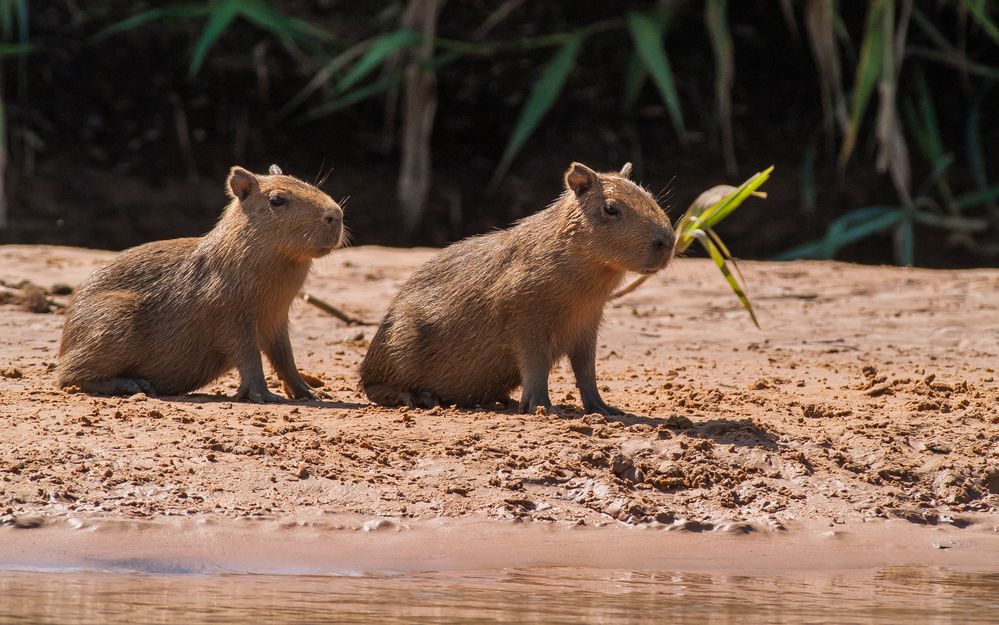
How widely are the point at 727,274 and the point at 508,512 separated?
189 centimetres

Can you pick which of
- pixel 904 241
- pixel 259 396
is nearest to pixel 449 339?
pixel 259 396

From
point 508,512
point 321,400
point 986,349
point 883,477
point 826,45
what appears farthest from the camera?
point 826,45

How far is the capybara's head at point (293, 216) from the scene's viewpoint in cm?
619

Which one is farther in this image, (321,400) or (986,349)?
(986,349)

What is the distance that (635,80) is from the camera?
10977 millimetres

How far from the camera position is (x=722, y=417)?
236 inches

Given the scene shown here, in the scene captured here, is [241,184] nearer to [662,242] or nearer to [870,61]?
[662,242]

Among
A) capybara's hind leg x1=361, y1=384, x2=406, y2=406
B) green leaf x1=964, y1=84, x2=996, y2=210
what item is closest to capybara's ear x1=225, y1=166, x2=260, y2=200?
capybara's hind leg x1=361, y1=384, x2=406, y2=406

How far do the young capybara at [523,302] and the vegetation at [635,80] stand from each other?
5010 millimetres

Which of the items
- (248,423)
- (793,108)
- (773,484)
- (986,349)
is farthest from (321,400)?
(793,108)

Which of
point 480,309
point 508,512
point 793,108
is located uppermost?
point 793,108

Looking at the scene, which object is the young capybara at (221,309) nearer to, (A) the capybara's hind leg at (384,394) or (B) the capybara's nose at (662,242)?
(A) the capybara's hind leg at (384,394)

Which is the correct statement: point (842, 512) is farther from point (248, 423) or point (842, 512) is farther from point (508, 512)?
point (248, 423)

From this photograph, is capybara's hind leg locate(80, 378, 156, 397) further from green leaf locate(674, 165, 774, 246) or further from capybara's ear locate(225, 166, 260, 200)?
green leaf locate(674, 165, 774, 246)
